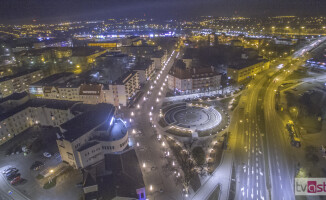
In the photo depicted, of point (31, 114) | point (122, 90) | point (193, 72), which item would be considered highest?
point (193, 72)

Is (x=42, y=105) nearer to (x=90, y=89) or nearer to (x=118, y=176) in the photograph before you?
(x=90, y=89)

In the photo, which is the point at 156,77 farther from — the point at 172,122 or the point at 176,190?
the point at 176,190

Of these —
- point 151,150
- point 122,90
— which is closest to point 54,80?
point 122,90

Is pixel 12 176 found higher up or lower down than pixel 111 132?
lower down

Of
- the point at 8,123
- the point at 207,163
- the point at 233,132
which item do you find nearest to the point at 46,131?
the point at 8,123

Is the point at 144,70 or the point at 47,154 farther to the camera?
the point at 144,70
